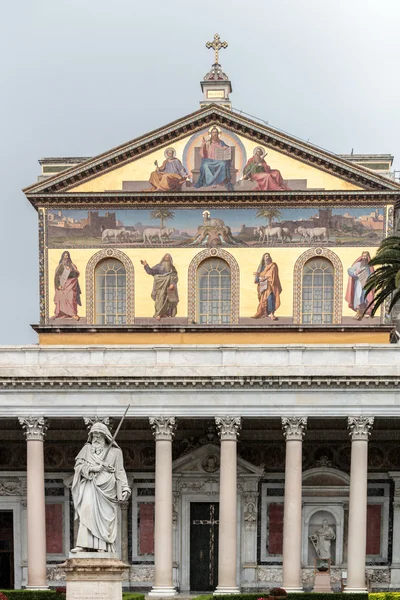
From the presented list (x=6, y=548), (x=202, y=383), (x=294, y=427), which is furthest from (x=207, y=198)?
(x=6, y=548)

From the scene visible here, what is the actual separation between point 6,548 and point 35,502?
6.21m

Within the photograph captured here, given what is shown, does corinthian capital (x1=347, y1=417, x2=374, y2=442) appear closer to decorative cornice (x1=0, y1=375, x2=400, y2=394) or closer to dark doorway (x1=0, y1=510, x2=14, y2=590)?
decorative cornice (x1=0, y1=375, x2=400, y2=394)

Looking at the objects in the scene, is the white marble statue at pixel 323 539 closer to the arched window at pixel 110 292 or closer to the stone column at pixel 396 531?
the stone column at pixel 396 531

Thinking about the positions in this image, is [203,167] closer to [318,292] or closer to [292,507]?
[318,292]

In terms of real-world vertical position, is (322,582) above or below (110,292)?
below

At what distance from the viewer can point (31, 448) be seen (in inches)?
1842

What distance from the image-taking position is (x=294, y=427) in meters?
46.2

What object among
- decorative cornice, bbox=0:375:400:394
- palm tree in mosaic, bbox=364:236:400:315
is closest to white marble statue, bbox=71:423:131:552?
decorative cornice, bbox=0:375:400:394

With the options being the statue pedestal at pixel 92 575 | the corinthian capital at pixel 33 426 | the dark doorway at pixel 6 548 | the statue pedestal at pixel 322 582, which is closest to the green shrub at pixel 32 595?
the corinthian capital at pixel 33 426

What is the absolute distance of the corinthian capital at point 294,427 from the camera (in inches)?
1816

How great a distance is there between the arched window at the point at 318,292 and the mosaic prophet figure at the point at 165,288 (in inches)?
203

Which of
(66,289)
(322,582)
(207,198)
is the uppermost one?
(207,198)

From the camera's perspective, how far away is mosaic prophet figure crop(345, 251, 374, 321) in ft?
171

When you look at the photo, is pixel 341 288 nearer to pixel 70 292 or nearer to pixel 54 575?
pixel 70 292
